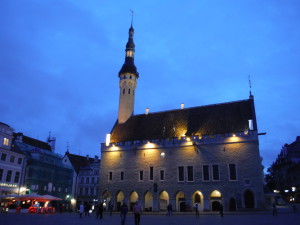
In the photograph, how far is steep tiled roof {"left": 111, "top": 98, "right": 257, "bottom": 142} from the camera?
3516 centimetres

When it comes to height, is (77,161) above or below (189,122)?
below

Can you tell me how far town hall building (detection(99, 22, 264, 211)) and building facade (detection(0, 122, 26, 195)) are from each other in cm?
1101

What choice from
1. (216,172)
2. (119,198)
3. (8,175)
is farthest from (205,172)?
(8,175)

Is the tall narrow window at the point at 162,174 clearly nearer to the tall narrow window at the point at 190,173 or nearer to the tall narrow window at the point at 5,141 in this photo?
the tall narrow window at the point at 190,173

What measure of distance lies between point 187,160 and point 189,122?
227 inches

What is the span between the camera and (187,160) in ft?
115

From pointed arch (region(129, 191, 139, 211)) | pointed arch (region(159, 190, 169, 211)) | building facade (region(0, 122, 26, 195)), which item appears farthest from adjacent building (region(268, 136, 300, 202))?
building facade (region(0, 122, 26, 195))

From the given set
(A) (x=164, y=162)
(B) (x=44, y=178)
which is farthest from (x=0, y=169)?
(A) (x=164, y=162)

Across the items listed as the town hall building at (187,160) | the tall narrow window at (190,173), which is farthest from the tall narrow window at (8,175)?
the tall narrow window at (190,173)

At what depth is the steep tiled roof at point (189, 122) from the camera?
35156mm

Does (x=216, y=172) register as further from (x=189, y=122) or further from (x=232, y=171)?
(x=189, y=122)

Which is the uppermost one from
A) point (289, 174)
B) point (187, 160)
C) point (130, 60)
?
point (130, 60)

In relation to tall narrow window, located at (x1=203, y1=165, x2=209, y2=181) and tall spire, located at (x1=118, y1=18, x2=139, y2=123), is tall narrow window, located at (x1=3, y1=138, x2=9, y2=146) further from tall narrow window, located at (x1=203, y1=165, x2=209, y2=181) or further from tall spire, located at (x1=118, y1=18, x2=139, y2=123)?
tall narrow window, located at (x1=203, y1=165, x2=209, y2=181)

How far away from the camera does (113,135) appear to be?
42.8m
